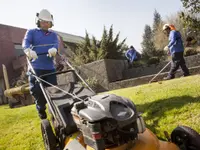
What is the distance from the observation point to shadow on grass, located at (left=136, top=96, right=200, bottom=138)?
323 centimetres

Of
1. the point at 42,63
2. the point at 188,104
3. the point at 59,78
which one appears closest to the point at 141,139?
the point at 188,104

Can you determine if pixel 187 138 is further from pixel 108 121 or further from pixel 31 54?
pixel 31 54

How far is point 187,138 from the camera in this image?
2102 millimetres

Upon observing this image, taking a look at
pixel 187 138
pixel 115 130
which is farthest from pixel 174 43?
pixel 115 130

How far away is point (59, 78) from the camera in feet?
31.0

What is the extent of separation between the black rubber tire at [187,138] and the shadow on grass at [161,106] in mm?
738

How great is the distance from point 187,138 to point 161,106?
57.1 inches

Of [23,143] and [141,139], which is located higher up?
[141,139]

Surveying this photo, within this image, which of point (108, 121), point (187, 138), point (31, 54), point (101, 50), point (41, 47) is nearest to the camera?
point (108, 121)

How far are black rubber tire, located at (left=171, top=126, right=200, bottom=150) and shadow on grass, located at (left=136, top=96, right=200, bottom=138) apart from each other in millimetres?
738

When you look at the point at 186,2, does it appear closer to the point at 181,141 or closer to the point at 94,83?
the point at 181,141

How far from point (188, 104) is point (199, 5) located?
1473 millimetres

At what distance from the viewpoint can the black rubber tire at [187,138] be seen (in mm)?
2027

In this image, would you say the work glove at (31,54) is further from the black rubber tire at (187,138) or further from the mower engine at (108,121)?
the black rubber tire at (187,138)
